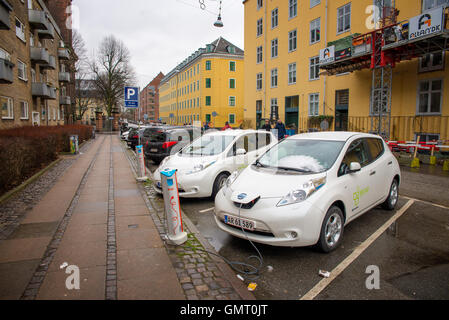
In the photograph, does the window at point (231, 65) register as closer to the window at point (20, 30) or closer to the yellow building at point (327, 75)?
the yellow building at point (327, 75)

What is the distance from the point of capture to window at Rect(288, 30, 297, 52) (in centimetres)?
2578

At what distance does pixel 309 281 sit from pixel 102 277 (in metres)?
2.40

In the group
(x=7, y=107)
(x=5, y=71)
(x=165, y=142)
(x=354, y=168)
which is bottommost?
(x=354, y=168)

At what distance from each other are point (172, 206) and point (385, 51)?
15182 mm

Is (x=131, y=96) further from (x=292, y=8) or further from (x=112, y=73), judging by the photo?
(x=112, y=73)

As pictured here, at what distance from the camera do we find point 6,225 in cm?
529

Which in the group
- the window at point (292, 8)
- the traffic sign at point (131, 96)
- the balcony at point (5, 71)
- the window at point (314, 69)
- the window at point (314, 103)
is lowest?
the traffic sign at point (131, 96)

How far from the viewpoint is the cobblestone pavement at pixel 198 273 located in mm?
3227

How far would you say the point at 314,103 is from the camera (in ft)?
77.9

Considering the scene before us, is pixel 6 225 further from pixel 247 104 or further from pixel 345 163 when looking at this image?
pixel 247 104

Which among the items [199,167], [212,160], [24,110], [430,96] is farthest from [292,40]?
[199,167]

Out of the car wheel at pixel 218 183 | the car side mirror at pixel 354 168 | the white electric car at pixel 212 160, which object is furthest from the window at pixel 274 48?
the car side mirror at pixel 354 168

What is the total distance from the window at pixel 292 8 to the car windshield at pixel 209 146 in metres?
21.8

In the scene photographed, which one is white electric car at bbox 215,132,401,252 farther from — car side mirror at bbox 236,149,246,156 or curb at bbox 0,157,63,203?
curb at bbox 0,157,63,203
